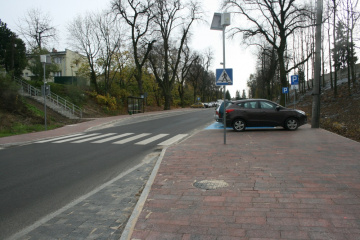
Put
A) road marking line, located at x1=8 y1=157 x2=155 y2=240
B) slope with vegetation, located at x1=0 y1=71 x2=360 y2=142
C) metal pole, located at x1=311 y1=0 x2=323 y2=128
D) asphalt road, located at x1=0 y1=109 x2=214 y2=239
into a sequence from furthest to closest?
slope with vegetation, located at x1=0 y1=71 x2=360 y2=142 < metal pole, located at x1=311 y1=0 x2=323 y2=128 < asphalt road, located at x1=0 y1=109 x2=214 y2=239 < road marking line, located at x1=8 y1=157 x2=155 y2=240

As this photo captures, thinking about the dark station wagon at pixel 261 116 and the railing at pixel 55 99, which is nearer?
the dark station wagon at pixel 261 116

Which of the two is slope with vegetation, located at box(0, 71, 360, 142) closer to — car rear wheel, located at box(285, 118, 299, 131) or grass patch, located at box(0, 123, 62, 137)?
grass patch, located at box(0, 123, 62, 137)

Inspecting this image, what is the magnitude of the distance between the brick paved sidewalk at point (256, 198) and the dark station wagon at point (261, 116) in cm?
619

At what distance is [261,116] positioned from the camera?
13719 mm

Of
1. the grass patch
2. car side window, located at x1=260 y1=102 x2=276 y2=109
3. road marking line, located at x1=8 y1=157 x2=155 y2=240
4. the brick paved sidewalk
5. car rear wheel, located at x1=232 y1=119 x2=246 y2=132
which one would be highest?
car side window, located at x1=260 y1=102 x2=276 y2=109

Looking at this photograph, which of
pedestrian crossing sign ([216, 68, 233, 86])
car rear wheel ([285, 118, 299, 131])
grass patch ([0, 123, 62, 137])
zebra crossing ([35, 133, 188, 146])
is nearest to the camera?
pedestrian crossing sign ([216, 68, 233, 86])

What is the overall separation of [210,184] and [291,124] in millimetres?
9913

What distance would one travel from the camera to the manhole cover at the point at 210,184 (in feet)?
16.0

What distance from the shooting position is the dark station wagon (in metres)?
13.6

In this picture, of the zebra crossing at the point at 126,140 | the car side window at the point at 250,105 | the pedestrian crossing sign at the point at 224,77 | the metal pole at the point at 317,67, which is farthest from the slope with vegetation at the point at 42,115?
the pedestrian crossing sign at the point at 224,77

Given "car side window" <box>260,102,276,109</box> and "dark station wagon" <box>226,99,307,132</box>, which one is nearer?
"dark station wagon" <box>226,99,307,132</box>

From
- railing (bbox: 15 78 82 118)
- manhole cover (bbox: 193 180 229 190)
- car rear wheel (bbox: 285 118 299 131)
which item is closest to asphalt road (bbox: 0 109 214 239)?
manhole cover (bbox: 193 180 229 190)

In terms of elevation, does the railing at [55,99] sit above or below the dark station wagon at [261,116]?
above

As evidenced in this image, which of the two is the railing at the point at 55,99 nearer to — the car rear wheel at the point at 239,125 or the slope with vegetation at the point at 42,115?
the slope with vegetation at the point at 42,115
